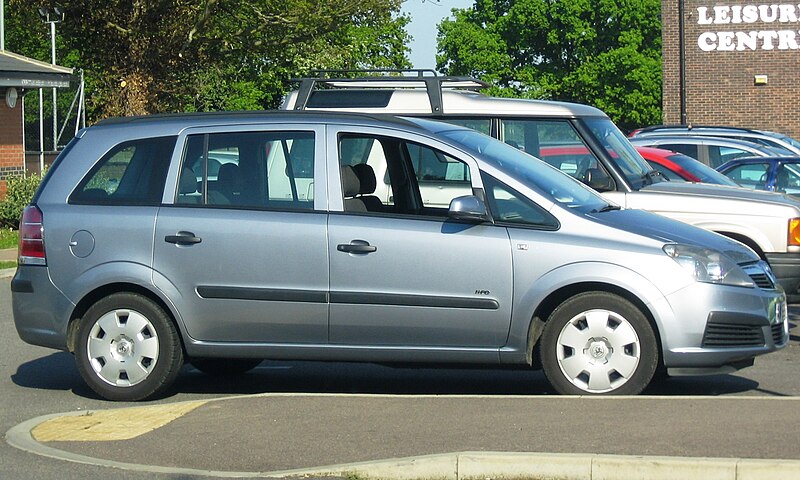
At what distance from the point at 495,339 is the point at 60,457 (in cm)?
271

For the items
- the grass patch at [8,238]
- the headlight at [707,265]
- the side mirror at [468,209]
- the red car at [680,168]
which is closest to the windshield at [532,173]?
the side mirror at [468,209]

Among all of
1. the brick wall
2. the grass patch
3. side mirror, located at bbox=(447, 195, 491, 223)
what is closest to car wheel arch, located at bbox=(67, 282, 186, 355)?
side mirror, located at bbox=(447, 195, 491, 223)

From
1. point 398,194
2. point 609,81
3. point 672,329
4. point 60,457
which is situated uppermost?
point 609,81

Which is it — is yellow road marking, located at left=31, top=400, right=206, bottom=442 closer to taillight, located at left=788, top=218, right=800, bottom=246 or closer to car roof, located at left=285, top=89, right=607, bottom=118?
car roof, located at left=285, top=89, right=607, bottom=118

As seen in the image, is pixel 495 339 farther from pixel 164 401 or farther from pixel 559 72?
pixel 559 72

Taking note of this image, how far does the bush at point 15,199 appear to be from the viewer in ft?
76.2

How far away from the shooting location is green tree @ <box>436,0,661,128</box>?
78.5 metres

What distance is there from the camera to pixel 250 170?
8234 millimetres

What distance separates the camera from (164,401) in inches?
328

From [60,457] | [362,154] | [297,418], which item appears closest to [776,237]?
[362,154]

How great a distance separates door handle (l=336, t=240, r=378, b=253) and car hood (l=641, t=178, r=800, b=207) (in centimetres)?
360

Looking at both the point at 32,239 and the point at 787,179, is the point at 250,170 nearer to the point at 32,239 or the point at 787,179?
the point at 32,239

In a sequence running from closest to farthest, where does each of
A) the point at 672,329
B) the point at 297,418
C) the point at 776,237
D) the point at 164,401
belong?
1. the point at 297,418
2. the point at 672,329
3. the point at 164,401
4. the point at 776,237

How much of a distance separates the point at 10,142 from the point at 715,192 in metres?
17.6
